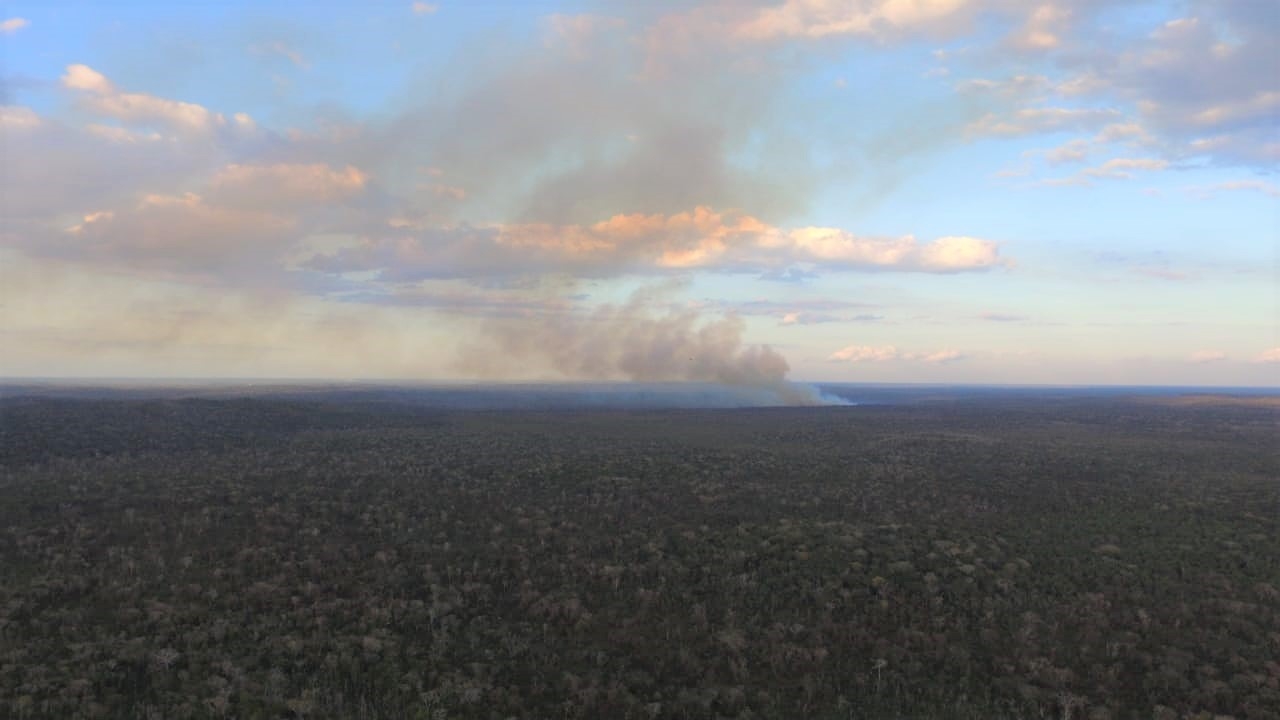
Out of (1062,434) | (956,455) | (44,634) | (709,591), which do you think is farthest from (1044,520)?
(1062,434)

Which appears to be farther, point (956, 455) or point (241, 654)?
point (956, 455)

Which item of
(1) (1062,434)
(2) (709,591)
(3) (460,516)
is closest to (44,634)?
(3) (460,516)

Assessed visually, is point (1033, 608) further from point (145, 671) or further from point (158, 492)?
point (158, 492)

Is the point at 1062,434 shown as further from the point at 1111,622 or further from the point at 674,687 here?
the point at 674,687

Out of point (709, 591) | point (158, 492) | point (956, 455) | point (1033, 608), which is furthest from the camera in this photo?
point (956, 455)

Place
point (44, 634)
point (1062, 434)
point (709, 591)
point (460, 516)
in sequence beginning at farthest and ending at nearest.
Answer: point (1062, 434) → point (460, 516) → point (709, 591) → point (44, 634)

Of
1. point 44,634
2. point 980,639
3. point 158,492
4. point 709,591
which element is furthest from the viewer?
point 158,492
